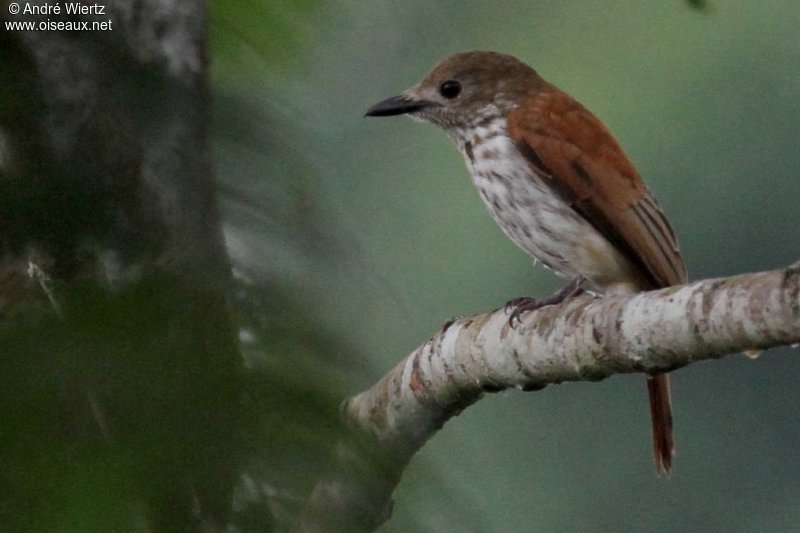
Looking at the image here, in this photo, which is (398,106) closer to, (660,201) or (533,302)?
(533,302)

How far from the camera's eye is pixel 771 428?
9.20m

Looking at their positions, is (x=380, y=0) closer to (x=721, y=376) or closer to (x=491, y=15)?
(x=491, y=15)

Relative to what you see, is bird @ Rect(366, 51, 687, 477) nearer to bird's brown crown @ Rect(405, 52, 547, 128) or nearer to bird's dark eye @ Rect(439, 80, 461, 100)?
bird's brown crown @ Rect(405, 52, 547, 128)

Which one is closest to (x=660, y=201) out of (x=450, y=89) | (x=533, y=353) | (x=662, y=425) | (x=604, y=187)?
(x=450, y=89)

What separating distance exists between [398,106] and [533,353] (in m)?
1.66

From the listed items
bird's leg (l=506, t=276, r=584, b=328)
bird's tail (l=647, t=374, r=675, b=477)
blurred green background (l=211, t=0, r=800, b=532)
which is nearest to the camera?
bird's leg (l=506, t=276, r=584, b=328)

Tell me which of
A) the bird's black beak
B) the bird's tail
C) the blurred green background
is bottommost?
the blurred green background

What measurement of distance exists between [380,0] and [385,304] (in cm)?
32

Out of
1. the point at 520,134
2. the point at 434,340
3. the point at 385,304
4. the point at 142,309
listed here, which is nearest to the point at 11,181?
the point at 142,309

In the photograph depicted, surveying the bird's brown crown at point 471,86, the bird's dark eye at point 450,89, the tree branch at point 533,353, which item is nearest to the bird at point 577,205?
the bird's brown crown at point 471,86

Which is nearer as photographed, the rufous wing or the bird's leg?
the bird's leg

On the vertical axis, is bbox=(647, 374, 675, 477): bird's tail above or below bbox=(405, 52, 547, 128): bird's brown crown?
below

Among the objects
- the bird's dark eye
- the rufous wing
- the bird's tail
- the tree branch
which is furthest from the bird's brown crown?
the tree branch

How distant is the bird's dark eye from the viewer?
3.39 meters
